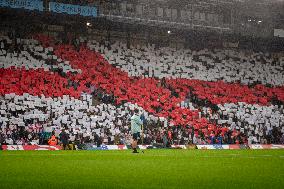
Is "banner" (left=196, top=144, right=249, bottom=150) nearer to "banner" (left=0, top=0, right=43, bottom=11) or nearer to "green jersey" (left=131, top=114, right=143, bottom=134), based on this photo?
"green jersey" (left=131, top=114, right=143, bottom=134)

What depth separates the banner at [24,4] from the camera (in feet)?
137

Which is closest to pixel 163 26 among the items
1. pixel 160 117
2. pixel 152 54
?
pixel 152 54

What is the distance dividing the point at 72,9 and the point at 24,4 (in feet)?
13.6

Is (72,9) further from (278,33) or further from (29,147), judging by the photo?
(278,33)

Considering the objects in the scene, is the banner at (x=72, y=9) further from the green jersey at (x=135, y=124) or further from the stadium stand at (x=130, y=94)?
the green jersey at (x=135, y=124)

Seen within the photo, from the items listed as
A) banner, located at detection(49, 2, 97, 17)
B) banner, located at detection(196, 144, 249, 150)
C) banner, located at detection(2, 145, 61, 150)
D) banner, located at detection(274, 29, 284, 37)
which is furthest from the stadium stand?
banner, located at detection(274, 29, 284, 37)

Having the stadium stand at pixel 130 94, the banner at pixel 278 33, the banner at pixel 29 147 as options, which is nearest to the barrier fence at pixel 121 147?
the banner at pixel 29 147

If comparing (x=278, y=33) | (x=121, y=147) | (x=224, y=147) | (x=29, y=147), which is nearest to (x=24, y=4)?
(x=29, y=147)

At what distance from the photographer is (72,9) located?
1770 inches

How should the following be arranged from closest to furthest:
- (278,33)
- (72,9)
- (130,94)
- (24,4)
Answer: (130,94) → (24,4) → (72,9) → (278,33)

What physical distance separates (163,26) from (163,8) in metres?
3.47

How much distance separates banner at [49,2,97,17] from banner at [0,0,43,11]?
3.77 feet

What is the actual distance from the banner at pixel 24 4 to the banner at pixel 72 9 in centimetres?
115

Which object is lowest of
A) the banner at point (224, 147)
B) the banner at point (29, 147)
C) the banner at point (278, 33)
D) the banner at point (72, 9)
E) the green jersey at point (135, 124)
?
the banner at point (224, 147)
